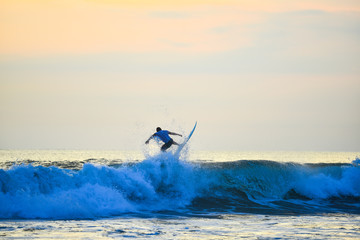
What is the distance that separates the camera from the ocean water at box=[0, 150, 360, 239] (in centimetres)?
1157

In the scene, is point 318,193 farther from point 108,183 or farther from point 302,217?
point 108,183

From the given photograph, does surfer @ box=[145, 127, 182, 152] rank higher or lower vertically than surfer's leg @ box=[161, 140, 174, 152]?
higher

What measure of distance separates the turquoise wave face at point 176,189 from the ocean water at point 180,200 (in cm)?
3

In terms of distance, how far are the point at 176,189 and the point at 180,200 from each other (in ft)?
2.65

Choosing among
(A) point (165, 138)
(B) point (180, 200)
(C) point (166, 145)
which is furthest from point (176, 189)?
(A) point (165, 138)

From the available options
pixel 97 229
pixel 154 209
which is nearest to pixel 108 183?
pixel 154 209

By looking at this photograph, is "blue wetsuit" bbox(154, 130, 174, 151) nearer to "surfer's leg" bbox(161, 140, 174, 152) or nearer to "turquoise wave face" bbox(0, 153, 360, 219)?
"surfer's leg" bbox(161, 140, 174, 152)

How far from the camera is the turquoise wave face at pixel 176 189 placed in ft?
45.9

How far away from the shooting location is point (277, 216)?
15.1 m

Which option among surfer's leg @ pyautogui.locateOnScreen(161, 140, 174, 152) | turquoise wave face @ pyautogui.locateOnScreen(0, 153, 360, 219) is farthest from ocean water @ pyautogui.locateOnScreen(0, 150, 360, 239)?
surfer's leg @ pyautogui.locateOnScreen(161, 140, 174, 152)

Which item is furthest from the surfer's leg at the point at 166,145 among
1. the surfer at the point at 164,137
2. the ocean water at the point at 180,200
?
the ocean water at the point at 180,200

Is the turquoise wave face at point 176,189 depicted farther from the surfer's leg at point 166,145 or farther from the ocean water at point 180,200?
the surfer's leg at point 166,145

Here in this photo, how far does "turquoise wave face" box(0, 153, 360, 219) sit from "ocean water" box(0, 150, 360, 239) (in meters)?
0.03

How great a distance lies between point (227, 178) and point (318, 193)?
4186 millimetres
